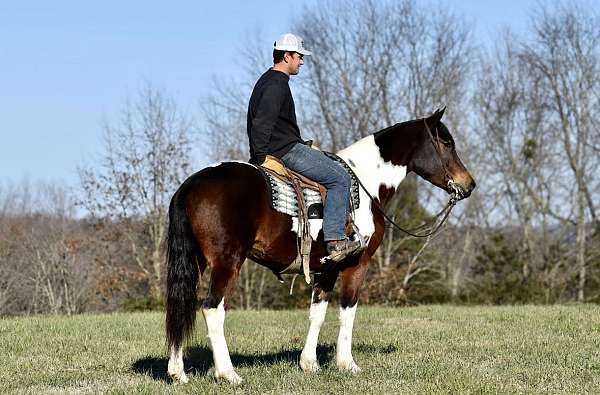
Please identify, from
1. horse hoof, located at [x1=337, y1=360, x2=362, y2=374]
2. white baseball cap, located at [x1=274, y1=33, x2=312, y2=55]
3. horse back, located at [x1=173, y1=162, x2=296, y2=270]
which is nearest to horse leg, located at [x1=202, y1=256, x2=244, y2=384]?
horse back, located at [x1=173, y1=162, x2=296, y2=270]

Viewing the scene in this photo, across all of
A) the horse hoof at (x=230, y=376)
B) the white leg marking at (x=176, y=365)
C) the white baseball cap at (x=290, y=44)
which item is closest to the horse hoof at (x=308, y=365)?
the horse hoof at (x=230, y=376)

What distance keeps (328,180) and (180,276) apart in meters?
1.64

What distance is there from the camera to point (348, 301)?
291 inches

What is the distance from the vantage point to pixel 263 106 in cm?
670

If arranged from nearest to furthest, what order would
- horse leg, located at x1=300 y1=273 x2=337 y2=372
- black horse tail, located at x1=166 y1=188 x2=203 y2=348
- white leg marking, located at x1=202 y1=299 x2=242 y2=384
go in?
black horse tail, located at x1=166 y1=188 x2=203 y2=348 < white leg marking, located at x1=202 y1=299 x2=242 y2=384 < horse leg, located at x1=300 y1=273 x2=337 y2=372

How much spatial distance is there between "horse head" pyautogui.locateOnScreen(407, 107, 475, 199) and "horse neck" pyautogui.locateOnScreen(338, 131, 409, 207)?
0.24 meters

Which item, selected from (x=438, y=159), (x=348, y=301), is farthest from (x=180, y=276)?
(x=438, y=159)

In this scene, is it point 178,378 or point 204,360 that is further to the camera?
point 204,360

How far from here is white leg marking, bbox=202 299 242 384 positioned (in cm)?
629

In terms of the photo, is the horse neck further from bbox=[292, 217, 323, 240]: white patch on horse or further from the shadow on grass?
the shadow on grass

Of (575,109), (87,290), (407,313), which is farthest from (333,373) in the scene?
(575,109)

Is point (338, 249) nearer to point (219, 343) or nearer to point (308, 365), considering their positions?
point (308, 365)

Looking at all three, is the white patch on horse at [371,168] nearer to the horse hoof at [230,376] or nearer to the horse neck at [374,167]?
the horse neck at [374,167]

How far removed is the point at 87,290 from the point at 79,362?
19.1 metres
